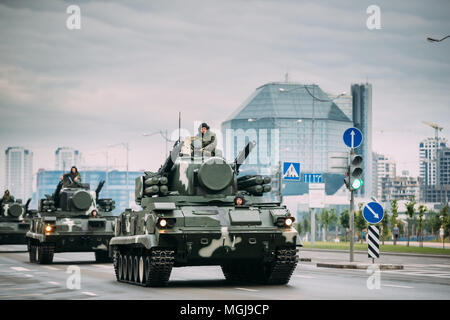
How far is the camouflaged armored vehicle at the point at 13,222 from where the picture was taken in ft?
159

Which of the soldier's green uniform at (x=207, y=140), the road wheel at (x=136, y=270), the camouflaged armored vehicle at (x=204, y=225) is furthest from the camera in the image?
the soldier's green uniform at (x=207, y=140)

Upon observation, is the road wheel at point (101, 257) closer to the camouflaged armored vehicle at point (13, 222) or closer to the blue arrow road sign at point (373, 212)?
the blue arrow road sign at point (373, 212)

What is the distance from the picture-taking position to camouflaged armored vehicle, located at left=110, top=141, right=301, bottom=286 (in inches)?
780

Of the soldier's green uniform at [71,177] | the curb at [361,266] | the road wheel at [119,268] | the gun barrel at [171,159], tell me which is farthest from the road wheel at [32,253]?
the gun barrel at [171,159]

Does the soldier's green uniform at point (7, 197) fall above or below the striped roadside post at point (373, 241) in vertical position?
above

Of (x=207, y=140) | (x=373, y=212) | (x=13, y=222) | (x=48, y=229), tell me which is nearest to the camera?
(x=207, y=140)

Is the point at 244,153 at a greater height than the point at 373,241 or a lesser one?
greater

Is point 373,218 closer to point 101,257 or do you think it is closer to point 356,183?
point 356,183

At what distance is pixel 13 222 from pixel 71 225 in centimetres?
1685

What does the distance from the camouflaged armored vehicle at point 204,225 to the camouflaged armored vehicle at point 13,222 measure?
2680 cm

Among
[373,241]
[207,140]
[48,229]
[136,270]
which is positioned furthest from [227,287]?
[48,229]

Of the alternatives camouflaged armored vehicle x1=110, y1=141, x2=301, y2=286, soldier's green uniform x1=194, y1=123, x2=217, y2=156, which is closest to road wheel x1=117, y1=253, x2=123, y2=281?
camouflaged armored vehicle x1=110, y1=141, x2=301, y2=286

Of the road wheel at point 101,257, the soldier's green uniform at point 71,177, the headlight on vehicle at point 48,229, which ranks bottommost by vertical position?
the road wheel at point 101,257

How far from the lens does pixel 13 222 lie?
161 ft
